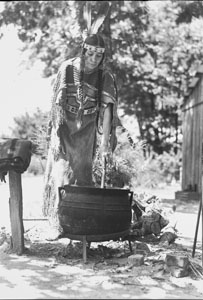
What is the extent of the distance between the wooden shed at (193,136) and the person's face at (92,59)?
7314 mm

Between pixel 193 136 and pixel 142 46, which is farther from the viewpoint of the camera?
pixel 142 46

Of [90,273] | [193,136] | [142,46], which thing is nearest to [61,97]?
[90,273]

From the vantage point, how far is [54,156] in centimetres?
573

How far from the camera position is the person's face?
5.41 metres

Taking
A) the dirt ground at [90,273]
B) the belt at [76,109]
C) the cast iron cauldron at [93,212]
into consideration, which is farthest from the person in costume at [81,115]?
the cast iron cauldron at [93,212]

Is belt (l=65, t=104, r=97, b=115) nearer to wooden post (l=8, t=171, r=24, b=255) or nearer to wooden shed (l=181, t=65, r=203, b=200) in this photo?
wooden post (l=8, t=171, r=24, b=255)

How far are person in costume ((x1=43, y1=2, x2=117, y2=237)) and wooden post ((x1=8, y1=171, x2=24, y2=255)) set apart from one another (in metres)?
0.45

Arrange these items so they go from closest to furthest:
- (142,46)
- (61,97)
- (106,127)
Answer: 1. (61,97)
2. (106,127)
3. (142,46)

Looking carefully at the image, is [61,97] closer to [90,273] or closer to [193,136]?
[90,273]

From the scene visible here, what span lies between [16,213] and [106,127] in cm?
136

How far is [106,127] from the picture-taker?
5.54 meters

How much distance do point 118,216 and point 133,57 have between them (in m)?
12.4

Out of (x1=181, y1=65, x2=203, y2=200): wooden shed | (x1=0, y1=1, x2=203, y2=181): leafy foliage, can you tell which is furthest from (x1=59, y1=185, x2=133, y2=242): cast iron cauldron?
(x1=181, y1=65, x2=203, y2=200): wooden shed

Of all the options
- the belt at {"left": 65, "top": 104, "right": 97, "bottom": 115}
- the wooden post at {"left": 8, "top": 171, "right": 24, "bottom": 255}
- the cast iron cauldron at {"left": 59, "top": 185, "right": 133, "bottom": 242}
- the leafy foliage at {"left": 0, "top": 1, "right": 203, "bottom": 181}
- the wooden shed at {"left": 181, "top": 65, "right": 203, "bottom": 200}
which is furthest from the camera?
the wooden shed at {"left": 181, "top": 65, "right": 203, "bottom": 200}
